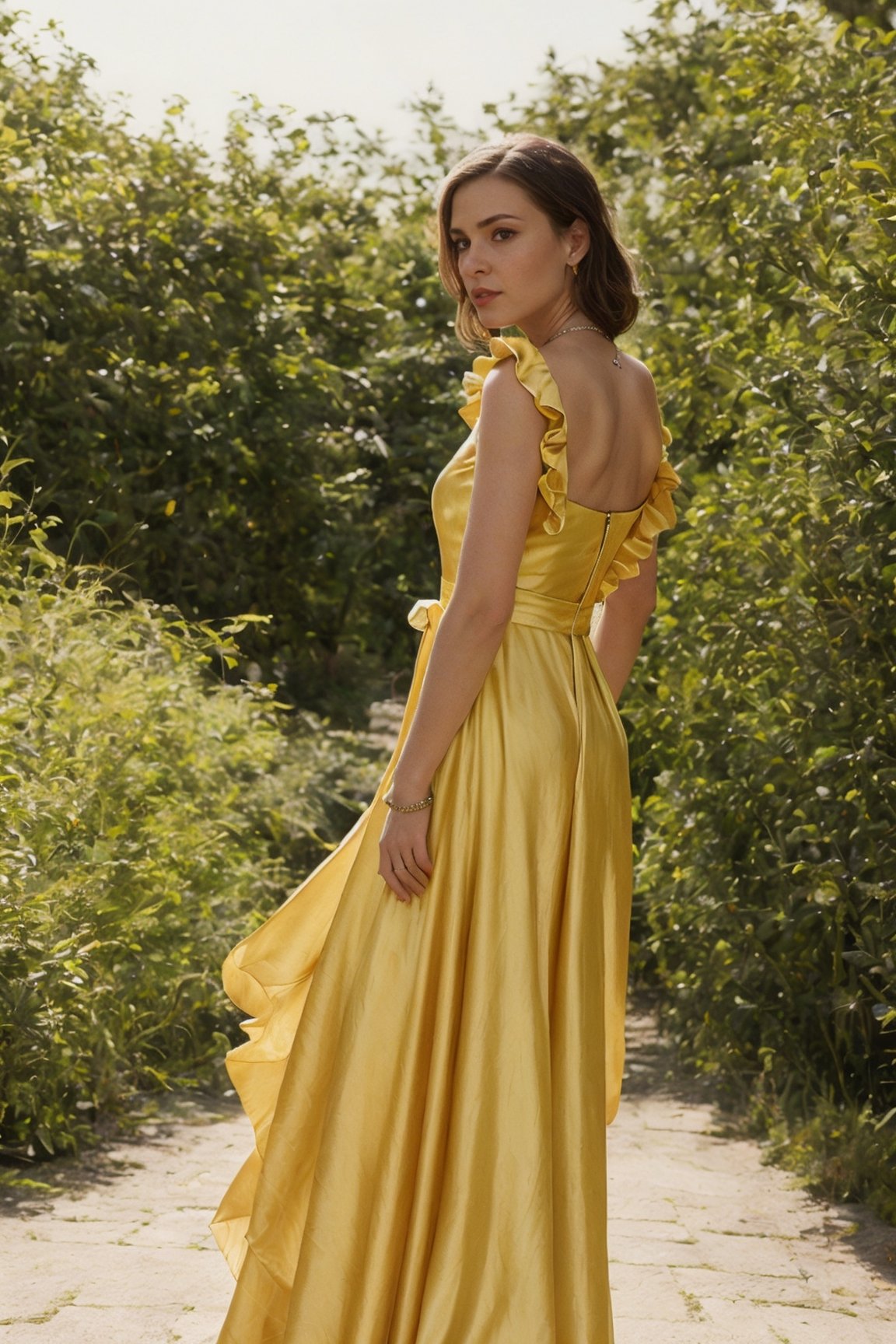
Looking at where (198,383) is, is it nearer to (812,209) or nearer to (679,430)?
(679,430)

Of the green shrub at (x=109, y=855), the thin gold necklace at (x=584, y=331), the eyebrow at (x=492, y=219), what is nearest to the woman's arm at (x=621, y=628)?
the thin gold necklace at (x=584, y=331)

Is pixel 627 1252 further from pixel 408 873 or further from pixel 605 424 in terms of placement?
pixel 605 424

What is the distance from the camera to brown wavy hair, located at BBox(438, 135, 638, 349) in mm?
2195

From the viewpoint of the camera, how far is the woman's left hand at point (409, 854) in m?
2.15

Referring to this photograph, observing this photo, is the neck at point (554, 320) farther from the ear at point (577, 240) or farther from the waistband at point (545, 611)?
the waistband at point (545, 611)

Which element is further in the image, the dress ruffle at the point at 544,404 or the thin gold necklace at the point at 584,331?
the thin gold necklace at the point at 584,331

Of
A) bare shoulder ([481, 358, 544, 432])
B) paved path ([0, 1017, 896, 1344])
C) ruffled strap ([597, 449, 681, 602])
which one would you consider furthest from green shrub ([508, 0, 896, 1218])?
bare shoulder ([481, 358, 544, 432])

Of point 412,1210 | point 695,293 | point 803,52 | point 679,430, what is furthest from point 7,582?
point 412,1210

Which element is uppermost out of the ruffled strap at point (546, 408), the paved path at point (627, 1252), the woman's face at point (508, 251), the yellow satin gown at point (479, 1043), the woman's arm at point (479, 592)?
the woman's face at point (508, 251)

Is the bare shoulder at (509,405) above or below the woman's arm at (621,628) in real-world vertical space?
above

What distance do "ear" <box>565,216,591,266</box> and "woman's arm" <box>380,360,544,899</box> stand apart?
11.6 inches

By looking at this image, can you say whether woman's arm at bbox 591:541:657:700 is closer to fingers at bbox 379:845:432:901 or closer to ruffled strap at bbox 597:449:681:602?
ruffled strap at bbox 597:449:681:602

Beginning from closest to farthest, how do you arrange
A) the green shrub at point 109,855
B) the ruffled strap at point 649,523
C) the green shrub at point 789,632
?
the ruffled strap at point 649,523, the green shrub at point 789,632, the green shrub at point 109,855

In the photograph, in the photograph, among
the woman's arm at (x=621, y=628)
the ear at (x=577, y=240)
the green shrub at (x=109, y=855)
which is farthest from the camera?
the green shrub at (x=109, y=855)
